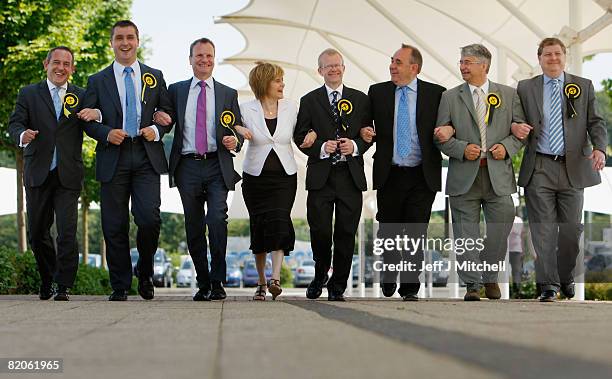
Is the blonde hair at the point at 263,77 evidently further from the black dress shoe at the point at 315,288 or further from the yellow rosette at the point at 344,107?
the black dress shoe at the point at 315,288

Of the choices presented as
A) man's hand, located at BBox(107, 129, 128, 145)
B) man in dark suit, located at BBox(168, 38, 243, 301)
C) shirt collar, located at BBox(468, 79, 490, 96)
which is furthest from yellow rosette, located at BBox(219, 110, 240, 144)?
shirt collar, located at BBox(468, 79, 490, 96)

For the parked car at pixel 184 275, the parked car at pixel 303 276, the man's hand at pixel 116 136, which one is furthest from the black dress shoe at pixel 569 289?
the parked car at pixel 184 275

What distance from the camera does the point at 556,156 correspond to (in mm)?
9305

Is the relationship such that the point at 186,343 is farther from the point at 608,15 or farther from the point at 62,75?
the point at 608,15

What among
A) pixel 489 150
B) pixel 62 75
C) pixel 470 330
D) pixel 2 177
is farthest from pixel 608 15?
pixel 2 177

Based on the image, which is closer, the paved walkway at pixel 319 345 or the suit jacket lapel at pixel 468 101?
the paved walkway at pixel 319 345

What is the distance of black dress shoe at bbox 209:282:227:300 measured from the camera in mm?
9125

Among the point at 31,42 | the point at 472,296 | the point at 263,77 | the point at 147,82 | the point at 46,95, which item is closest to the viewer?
the point at 472,296

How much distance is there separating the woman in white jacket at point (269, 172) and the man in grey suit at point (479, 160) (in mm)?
1323

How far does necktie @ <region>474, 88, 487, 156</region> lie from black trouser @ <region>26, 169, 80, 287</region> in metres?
3.55

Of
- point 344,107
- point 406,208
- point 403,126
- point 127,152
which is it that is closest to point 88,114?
point 127,152

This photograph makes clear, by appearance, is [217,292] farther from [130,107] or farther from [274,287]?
[130,107]

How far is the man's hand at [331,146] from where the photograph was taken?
9102mm

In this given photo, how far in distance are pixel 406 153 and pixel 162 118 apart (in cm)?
208
